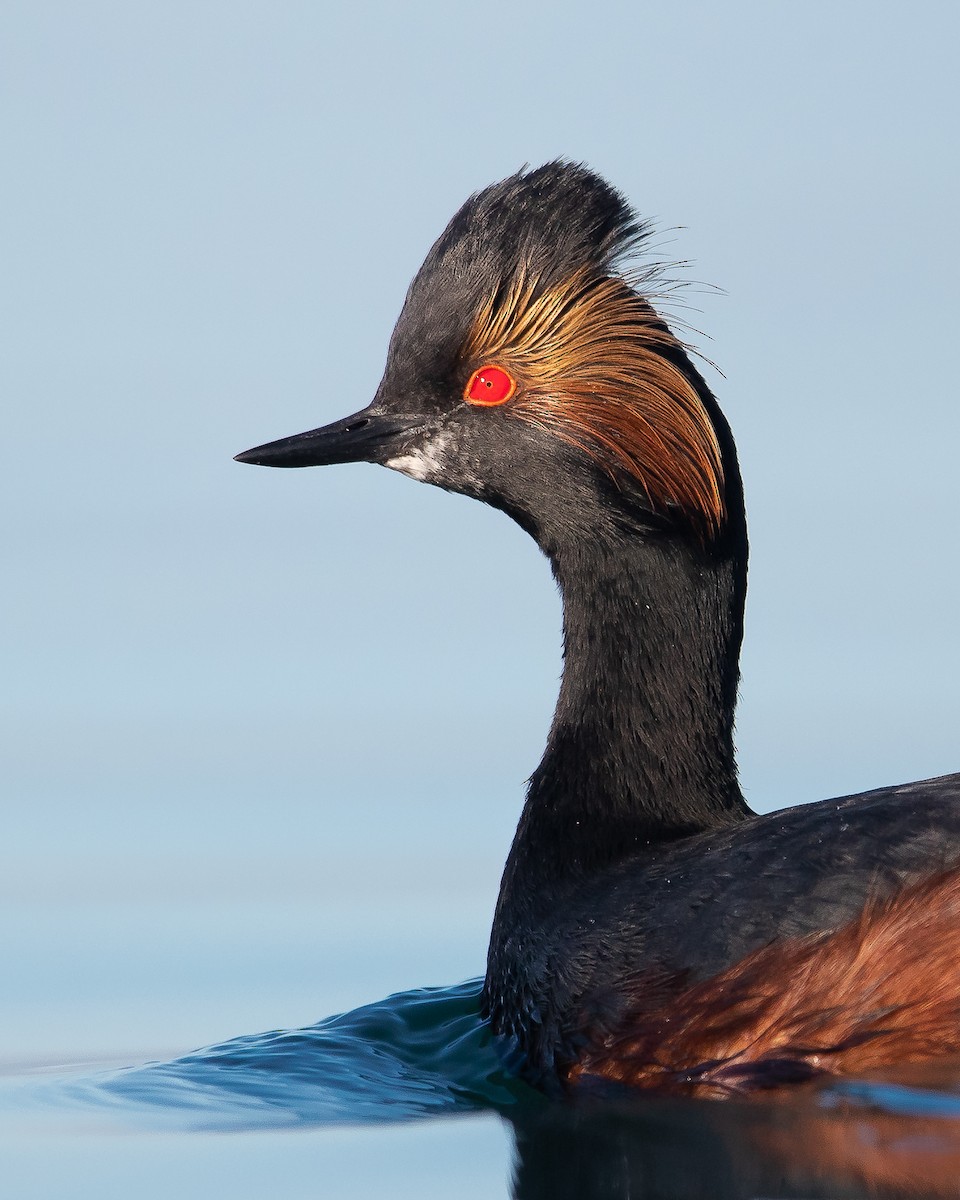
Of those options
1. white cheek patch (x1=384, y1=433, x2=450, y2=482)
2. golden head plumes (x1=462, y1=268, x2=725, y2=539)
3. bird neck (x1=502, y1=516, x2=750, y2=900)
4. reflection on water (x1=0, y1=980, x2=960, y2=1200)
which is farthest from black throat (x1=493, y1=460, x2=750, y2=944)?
reflection on water (x1=0, y1=980, x2=960, y2=1200)

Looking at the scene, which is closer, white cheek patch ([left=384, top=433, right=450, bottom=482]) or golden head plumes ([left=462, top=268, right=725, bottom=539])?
golden head plumes ([left=462, top=268, right=725, bottom=539])

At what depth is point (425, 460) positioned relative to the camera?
9.95 metres

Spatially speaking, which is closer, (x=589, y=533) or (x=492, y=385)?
(x=589, y=533)

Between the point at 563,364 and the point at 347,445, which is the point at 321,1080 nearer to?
the point at 347,445

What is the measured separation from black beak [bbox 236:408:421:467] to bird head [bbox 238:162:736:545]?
263mm

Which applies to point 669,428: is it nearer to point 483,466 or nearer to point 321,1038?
point 483,466

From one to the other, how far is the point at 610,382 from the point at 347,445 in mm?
1161

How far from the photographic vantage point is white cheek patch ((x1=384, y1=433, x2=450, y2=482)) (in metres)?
9.88

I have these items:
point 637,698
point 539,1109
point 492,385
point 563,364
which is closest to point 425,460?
point 492,385

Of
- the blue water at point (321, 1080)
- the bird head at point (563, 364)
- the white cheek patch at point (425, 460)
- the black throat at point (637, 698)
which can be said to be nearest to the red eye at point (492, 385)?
the bird head at point (563, 364)

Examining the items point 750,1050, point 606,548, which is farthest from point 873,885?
point 606,548

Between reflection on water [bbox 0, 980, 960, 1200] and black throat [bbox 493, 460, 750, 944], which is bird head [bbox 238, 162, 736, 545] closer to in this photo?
black throat [bbox 493, 460, 750, 944]

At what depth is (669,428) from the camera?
31.0 ft

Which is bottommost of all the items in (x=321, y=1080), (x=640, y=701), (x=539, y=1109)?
(x=539, y=1109)
